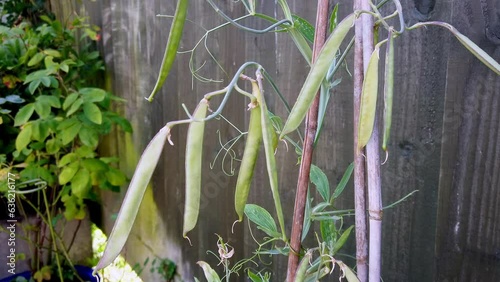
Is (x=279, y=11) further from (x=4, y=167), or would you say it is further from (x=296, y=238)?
(x=4, y=167)

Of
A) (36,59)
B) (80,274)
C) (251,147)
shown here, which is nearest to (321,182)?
(251,147)

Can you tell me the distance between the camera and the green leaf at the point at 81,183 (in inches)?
76.7

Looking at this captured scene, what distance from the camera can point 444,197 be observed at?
36.7 inches

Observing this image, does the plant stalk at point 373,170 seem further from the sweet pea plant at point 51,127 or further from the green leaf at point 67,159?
the green leaf at point 67,159

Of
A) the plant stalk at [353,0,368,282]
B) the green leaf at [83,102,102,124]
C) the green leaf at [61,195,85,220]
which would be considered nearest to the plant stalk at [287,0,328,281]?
the plant stalk at [353,0,368,282]

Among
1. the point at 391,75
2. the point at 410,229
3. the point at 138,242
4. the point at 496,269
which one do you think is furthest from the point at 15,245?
the point at 391,75

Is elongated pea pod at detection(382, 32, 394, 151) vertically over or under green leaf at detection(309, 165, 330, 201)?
over

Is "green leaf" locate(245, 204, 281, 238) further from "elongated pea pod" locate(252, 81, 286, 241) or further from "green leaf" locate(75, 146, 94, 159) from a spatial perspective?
"green leaf" locate(75, 146, 94, 159)

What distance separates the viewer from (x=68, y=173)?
6.42 feet

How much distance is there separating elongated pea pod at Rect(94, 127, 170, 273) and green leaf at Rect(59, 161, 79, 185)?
1.62 meters

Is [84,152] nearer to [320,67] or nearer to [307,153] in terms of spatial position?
[307,153]

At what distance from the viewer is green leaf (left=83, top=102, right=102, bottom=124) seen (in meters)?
1.80

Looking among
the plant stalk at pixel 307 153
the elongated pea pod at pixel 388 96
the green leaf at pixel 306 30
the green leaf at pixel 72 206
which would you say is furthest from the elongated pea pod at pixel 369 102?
the green leaf at pixel 72 206

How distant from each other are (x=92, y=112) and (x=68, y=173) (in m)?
0.29
